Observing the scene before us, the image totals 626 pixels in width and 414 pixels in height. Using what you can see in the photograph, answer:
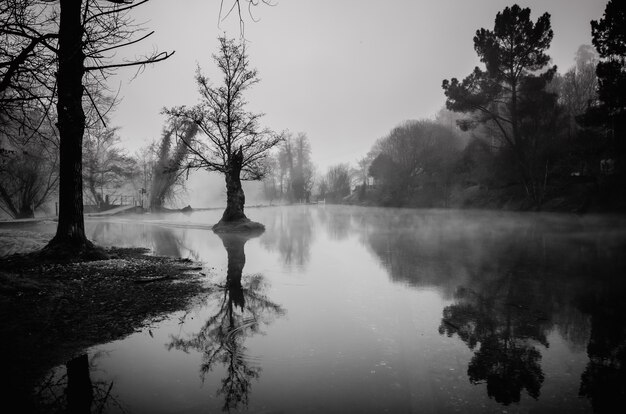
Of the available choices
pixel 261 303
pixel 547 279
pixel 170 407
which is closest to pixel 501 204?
pixel 547 279

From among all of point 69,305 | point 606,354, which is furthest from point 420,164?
point 69,305

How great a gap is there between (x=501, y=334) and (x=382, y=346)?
6.03 feet

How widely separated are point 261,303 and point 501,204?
36.1 metres

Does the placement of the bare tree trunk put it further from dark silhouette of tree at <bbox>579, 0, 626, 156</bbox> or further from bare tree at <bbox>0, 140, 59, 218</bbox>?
dark silhouette of tree at <bbox>579, 0, 626, 156</bbox>

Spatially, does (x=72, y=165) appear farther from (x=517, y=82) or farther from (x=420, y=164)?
(x=420, y=164)

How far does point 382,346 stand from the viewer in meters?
4.74

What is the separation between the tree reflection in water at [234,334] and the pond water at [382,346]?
0.07 ft

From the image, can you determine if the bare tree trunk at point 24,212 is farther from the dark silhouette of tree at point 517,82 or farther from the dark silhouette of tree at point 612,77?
the dark silhouette of tree at point 612,77

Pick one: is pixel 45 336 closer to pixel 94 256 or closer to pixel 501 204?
pixel 94 256

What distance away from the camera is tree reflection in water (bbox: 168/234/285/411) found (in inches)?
147

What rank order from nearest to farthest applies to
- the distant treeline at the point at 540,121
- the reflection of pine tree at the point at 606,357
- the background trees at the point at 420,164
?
the reflection of pine tree at the point at 606,357, the distant treeline at the point at 540,121, the background trees at the point at 420,164

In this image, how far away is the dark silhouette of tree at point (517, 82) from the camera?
2906cm

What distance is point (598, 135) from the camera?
26484 millimetres

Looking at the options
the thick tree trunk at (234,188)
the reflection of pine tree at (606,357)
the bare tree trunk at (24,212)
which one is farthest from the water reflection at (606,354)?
the bare tree trunk at (24,212)
